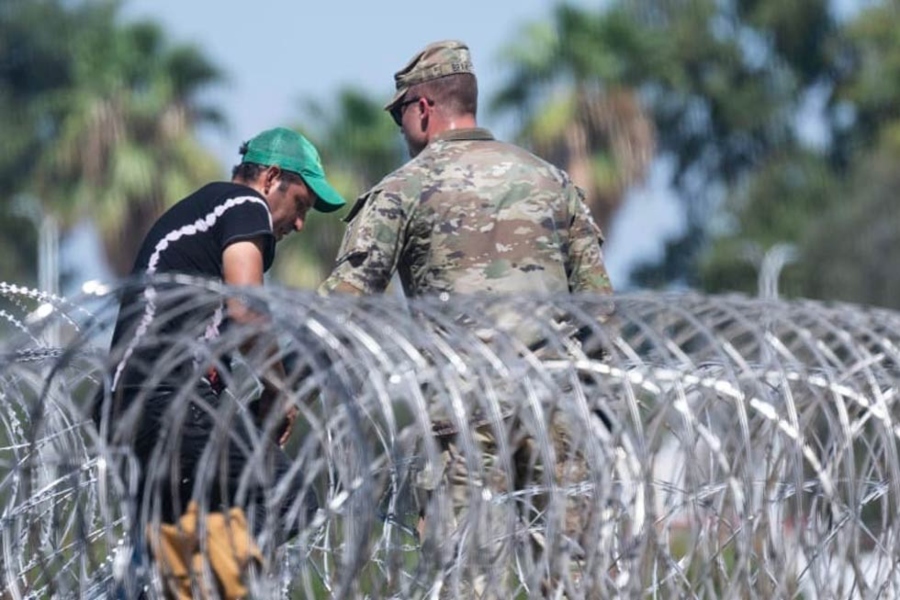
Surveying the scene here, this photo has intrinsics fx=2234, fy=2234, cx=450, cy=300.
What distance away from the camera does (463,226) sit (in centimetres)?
705

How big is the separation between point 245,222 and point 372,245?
0.62 metres

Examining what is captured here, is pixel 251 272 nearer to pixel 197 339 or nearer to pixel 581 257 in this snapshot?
pixel 197 339

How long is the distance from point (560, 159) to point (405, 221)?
33197 mm

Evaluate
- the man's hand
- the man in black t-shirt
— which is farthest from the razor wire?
the man's hand

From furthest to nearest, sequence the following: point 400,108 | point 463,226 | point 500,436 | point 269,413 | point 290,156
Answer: point 400,108
point 463,226
point 290,156
point 269,413
point 500,436

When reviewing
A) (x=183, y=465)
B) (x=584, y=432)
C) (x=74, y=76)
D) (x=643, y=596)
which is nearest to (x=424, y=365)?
(x=584, y=432)

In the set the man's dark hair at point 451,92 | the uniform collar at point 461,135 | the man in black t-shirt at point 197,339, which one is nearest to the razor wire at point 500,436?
the man in black t-shirt at point 197,339

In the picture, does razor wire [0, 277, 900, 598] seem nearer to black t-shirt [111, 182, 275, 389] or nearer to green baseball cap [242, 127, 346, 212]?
black t-shirt [111, 182, 275, 389]

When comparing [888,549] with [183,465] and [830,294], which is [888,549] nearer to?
[183,465]

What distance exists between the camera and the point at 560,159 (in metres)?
40.1

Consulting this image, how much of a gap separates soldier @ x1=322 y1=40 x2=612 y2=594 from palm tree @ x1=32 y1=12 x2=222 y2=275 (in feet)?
102

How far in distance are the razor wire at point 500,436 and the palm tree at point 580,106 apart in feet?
106

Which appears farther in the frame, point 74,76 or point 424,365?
point 74,76

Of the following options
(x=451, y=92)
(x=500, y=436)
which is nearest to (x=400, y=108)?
(x=451, y=92)
